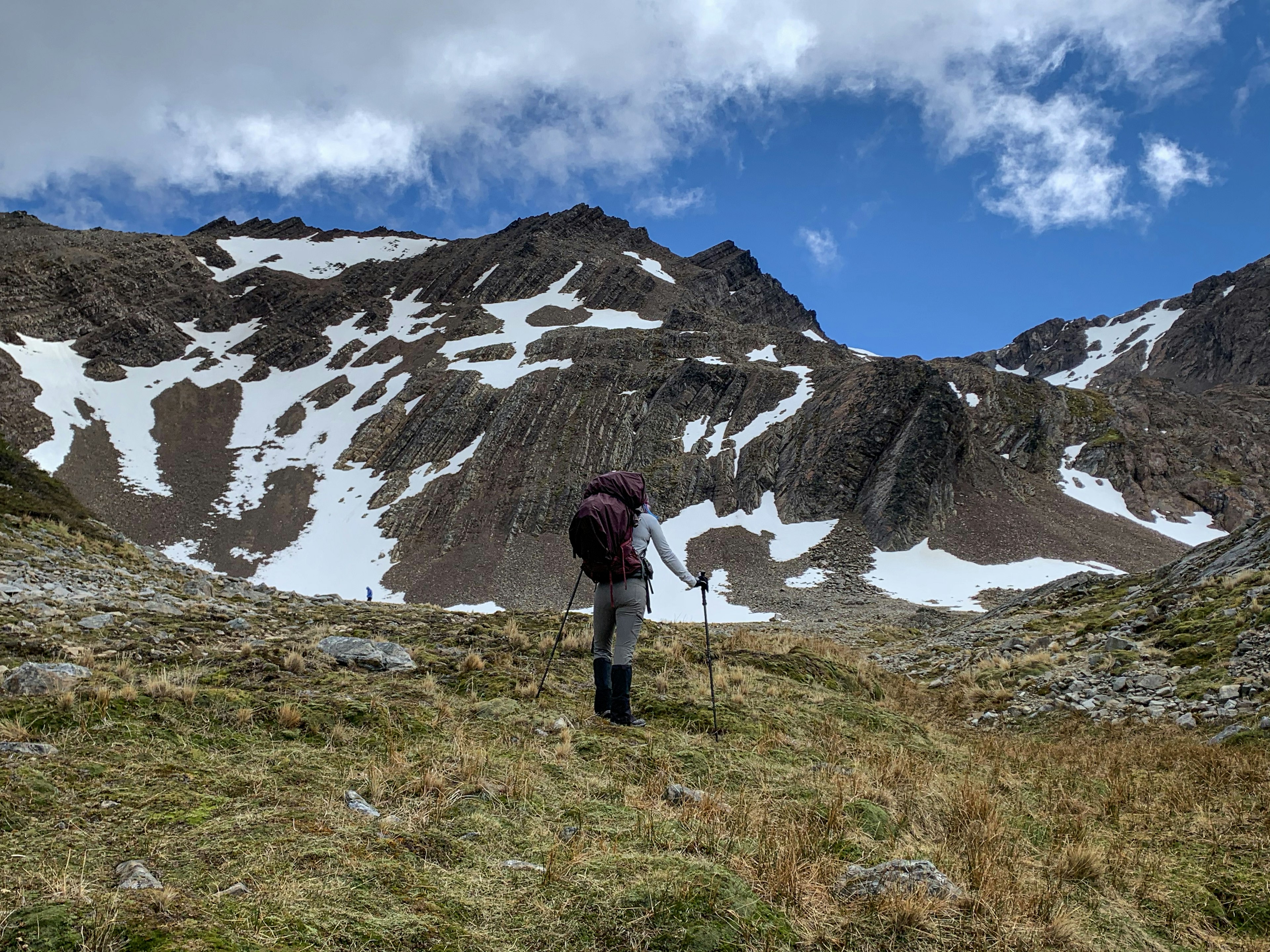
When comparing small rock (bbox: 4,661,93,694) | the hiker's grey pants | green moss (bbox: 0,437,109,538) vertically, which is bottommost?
small rock (bbox: 4,661,93,694)

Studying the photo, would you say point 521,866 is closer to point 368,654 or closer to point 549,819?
point 549,819

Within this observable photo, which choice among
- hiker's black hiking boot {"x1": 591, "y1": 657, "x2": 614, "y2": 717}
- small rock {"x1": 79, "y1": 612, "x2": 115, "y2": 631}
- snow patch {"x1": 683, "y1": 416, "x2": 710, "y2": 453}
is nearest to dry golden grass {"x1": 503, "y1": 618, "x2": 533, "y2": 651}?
hiker's black hiking boot {"x1": 591, "y1": 657, "x2": 614, "y2": 717}

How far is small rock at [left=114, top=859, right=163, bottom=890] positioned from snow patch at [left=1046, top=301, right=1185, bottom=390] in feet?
642

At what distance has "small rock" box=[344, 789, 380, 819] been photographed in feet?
12.9

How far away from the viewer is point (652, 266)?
127 meters

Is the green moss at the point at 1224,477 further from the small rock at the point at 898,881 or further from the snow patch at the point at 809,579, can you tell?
the small rock at the point at 898,881

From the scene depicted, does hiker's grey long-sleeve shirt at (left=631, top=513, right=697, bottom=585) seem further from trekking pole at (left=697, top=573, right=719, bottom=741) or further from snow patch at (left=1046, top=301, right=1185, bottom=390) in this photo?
snow patch at (left=1046, top=301, right=1185, bottom=390)

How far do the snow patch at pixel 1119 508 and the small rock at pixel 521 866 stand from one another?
238 feet

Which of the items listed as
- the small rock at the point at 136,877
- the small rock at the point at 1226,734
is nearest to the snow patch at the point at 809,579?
the small rock at the point at 1226,734

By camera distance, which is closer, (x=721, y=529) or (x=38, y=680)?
(x=38, y=680)

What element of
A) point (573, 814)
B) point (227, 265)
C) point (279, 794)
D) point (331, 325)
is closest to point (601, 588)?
point (573, 814)

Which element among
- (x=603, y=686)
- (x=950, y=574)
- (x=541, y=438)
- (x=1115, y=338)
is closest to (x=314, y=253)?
(x=541, y=438)

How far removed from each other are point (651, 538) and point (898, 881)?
5.26 meters

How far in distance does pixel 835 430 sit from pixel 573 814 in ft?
204
